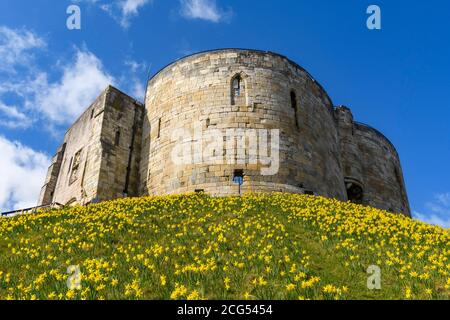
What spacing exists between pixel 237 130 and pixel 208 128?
1526 millimetres

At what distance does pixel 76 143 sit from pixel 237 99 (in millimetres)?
11742

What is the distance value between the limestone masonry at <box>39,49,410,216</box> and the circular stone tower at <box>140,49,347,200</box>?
0.06 metres

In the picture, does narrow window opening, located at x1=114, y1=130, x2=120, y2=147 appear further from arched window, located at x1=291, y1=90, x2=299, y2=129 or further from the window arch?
arched window, located at x1=291, y1=90, x2=299, y2=129

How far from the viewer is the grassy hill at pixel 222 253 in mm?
7156

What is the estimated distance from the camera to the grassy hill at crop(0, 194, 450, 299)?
7156mm

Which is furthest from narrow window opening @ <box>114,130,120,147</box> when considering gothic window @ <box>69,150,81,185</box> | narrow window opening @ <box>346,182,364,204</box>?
narrow window opening @ <box>346,182,364,204</box>

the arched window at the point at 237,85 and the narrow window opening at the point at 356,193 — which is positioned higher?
the arched window at the point at 237,85

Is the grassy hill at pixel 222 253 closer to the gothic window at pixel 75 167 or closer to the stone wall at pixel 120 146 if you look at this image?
the stone wall at pixel 120 146

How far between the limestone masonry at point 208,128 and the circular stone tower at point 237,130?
55 millimetres

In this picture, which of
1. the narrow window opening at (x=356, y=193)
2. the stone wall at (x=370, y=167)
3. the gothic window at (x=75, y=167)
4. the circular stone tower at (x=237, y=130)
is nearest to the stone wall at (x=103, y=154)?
the gothic window at (x=75, y=167)

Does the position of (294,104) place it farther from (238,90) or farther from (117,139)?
(117,139)

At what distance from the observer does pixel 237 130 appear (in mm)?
20328
